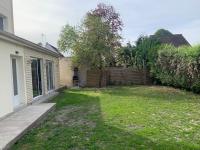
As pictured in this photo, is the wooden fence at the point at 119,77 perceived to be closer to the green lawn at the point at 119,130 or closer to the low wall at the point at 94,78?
the low wall at the point at 94,78

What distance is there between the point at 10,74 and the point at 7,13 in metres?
9.30

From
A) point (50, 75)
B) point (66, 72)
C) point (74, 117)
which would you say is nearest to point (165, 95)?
point (50, 75)

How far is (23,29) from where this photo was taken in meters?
25.8

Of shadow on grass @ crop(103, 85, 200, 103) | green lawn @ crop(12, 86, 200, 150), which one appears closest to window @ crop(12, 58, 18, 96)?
green lawn @ crop(12, 86, 200, 150)

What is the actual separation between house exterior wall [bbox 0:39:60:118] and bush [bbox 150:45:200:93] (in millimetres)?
8139

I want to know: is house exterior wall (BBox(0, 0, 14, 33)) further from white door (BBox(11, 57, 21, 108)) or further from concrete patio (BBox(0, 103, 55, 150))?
concrete patio (BBox(0, 103, 55, 150))

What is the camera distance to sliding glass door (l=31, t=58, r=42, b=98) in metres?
16.1

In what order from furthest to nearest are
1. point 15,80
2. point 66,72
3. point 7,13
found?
1. point 66,72
2. point 7,13
3. point 15,80

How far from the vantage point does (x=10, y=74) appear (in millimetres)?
11602

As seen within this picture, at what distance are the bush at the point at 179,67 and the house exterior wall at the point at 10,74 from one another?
8139 mm

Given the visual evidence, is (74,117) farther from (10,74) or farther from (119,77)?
(119,77)

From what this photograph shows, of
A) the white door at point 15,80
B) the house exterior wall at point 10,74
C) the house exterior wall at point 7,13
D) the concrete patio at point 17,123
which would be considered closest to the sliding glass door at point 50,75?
the house exterior wall at point 10,74

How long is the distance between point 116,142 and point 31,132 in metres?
2.65

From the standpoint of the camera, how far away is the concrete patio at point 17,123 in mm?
7322
